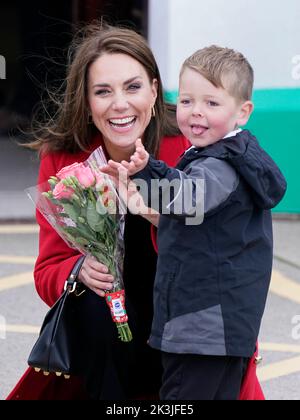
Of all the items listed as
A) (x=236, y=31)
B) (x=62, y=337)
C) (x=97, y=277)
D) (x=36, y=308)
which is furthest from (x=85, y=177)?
(x=236, y=31)

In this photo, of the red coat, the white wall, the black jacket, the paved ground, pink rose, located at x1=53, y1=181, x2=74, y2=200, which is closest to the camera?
the black jacket

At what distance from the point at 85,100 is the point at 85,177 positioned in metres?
0.48

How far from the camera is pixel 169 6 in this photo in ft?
21.9

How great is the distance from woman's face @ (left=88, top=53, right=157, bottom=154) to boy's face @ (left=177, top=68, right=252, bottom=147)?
1.38ft

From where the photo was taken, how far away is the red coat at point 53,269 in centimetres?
310

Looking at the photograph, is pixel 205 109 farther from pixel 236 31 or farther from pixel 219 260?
pixel 236 31

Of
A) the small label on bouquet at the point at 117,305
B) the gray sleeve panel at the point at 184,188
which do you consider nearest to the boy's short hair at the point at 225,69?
the gray sleeve panel at the point at 184,188

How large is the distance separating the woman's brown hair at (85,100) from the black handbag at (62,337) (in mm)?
457

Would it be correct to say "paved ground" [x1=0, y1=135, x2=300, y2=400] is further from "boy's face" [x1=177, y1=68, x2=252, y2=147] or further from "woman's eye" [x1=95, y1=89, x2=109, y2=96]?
"boy's face" [x1=177, y1=68, x2=252, y2=147]

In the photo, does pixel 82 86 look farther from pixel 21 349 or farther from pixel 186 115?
pixel 21 349

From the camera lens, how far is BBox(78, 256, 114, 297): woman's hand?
288 cm

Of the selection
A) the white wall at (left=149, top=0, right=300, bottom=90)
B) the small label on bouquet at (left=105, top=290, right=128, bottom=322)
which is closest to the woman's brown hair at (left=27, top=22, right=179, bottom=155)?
the small label on bouquet at (left=105, top=290, right=128, bottom=322)

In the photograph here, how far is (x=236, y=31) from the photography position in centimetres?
670
